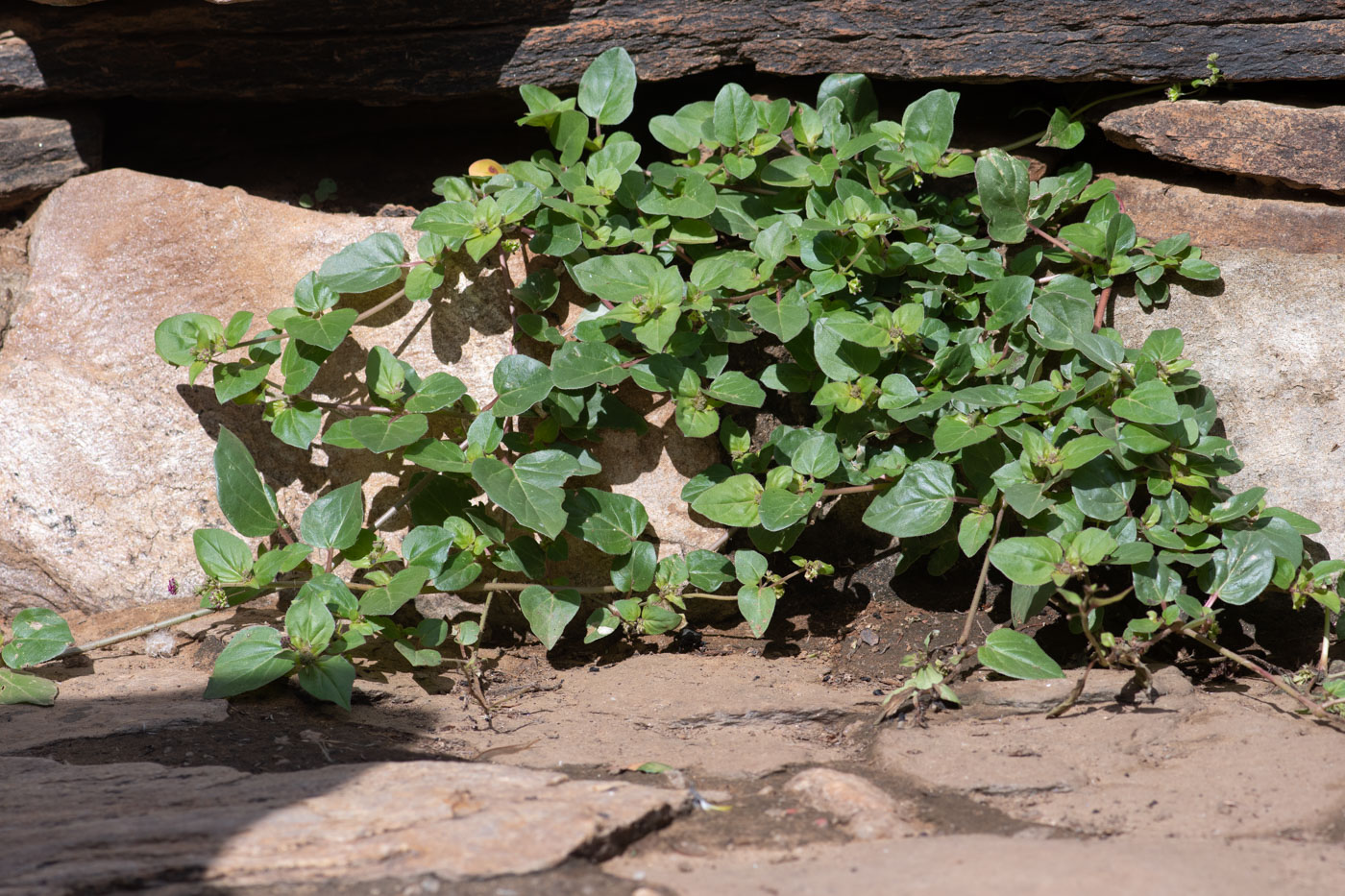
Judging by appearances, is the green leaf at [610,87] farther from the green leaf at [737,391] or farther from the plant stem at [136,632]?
the plant stem at [136,632]

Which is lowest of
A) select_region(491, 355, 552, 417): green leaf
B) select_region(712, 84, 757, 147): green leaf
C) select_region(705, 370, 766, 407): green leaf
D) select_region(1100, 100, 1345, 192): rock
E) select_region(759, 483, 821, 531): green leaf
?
select_region(759, 483, 821, 531): green leaf

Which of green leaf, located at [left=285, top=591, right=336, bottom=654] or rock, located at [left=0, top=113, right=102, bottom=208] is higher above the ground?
rock, located at [left=0, top=113, right=102, bottom=208]

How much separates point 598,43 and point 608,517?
1.60 m

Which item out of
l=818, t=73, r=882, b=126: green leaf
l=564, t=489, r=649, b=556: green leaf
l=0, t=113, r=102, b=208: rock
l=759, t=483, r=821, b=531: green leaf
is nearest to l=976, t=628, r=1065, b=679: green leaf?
l=759, t=483, r=821, b=531: green leaf

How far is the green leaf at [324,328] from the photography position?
8.75 ft

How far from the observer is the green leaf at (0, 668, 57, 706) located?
2447 millimetres

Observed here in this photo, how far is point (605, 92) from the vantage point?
3.03 metres

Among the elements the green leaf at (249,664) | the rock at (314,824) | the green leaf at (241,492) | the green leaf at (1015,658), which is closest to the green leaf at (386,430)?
the green leaf at (241,492)

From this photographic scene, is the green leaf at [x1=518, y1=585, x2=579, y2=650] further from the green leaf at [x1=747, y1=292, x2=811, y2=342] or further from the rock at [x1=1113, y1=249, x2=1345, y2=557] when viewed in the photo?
the rock at [x1=1113, y1=249, x2=1345, y2=557]

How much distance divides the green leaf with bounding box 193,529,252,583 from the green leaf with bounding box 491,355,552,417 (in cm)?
74

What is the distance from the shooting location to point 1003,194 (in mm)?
2887

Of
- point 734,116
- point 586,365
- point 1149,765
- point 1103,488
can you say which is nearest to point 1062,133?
point 734,116

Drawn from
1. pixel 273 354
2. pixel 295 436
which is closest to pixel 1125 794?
pixel 295 436

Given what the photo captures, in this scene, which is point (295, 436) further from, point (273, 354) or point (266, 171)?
point (266, 171)
